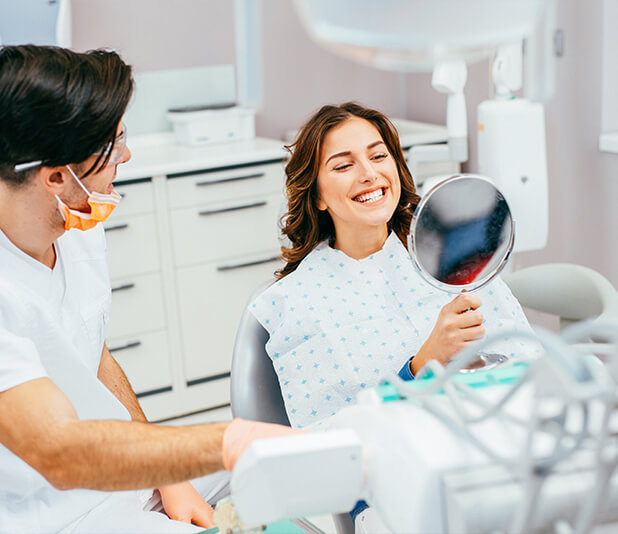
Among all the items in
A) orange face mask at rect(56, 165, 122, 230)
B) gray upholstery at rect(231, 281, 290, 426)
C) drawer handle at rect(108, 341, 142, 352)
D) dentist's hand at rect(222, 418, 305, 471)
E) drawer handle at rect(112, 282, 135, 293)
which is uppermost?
orange face mask at rect(56, 165, 122, 230)

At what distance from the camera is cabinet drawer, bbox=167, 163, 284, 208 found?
2932 mm

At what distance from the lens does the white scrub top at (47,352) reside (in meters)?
1.26

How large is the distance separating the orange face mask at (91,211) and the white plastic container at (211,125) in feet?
6.02

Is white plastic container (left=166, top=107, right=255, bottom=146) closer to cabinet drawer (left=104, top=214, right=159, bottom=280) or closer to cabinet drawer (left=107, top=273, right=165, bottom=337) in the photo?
cabinet drawer (left=104, top=214, right=159, bottom=280)

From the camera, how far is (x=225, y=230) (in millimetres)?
3047

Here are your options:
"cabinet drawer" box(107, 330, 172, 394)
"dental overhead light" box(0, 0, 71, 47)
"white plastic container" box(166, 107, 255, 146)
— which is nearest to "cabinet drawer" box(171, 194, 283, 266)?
"cabinet drawer" box(107, 330, 172, 394)

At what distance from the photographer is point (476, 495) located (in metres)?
0.72

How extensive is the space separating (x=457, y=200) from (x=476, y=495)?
2.13 feet

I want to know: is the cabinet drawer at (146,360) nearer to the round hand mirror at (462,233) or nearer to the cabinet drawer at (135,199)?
the cabinet drawer at (135,199)

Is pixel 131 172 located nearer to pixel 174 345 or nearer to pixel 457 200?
pixel 174 345

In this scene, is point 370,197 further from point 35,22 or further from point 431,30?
point 35,22

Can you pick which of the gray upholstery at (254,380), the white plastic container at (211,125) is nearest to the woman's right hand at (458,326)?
the gray upholstery at (254,380)

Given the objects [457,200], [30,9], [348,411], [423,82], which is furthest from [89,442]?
[423,82]

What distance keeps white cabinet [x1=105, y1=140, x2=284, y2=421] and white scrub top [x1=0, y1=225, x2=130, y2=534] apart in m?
1.33
